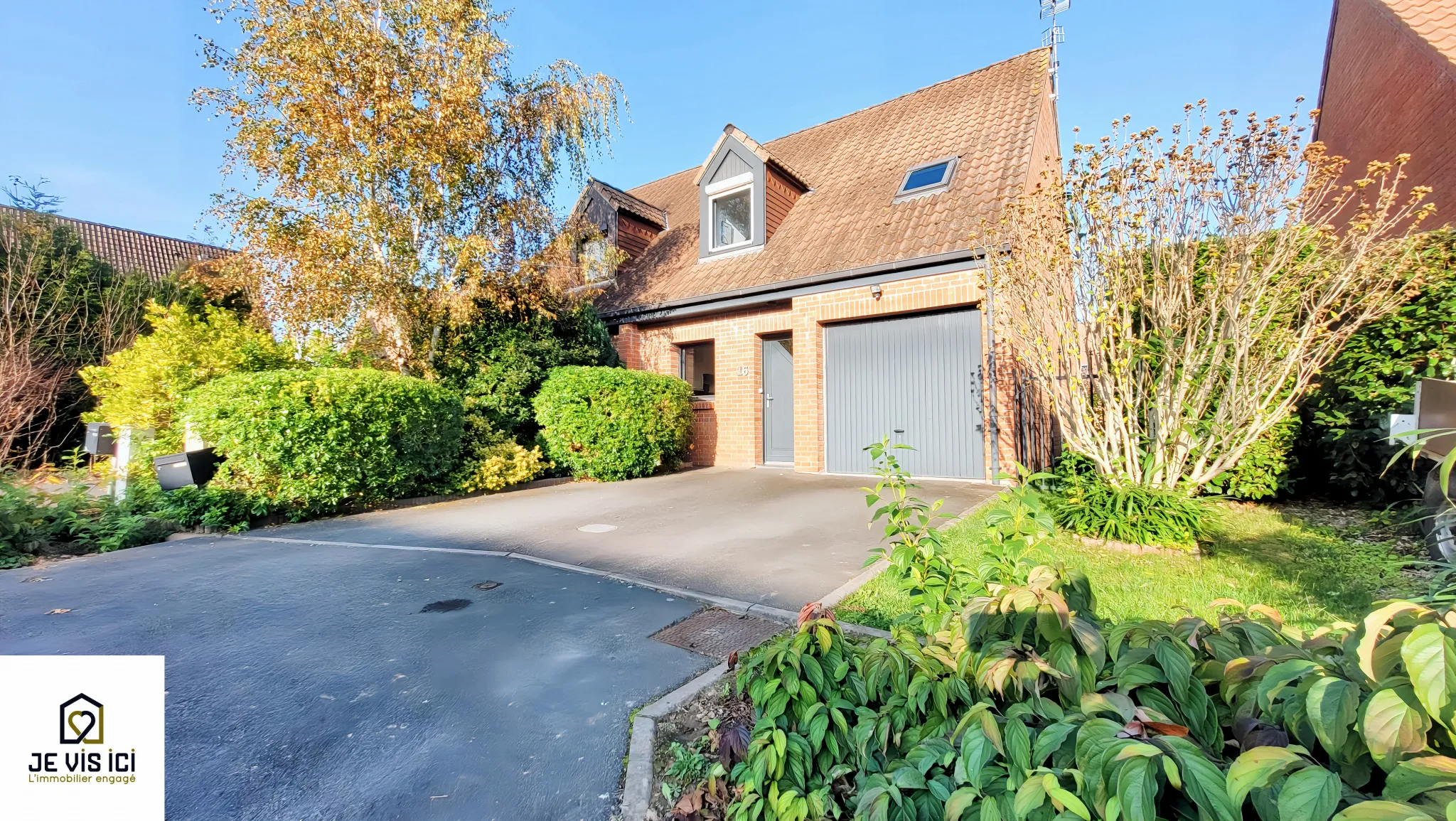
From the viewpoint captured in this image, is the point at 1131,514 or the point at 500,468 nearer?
the point at 1131,514

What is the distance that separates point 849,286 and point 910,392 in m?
1.94

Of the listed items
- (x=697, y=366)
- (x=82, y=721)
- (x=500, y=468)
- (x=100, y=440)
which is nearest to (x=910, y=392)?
(x=697, y=366)

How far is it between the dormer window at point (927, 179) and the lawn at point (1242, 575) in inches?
257

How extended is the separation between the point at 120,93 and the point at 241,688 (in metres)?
10.3

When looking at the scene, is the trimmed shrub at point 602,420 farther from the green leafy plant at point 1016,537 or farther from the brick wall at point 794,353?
the green leafy plant at point 1016,537

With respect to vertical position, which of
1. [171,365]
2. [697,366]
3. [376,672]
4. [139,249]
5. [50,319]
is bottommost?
[376,672]

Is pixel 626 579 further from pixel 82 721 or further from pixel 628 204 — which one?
pixel 628 204

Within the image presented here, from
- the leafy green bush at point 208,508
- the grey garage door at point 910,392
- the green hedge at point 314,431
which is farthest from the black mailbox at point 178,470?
the grey garage door at point 910,392

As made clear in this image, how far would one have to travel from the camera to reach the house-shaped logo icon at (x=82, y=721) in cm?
202

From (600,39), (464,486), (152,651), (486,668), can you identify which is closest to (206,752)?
(486,668)

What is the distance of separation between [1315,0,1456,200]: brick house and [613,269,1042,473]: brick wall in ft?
19.9

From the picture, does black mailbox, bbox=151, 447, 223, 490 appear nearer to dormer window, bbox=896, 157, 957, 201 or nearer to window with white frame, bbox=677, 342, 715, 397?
window with white frame, bbox=677, 342, 715, 397

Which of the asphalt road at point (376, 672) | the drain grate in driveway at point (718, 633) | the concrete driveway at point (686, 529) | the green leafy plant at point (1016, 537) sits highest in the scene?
the green leafy plant at point (1016, 537)

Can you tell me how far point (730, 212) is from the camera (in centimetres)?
1171
